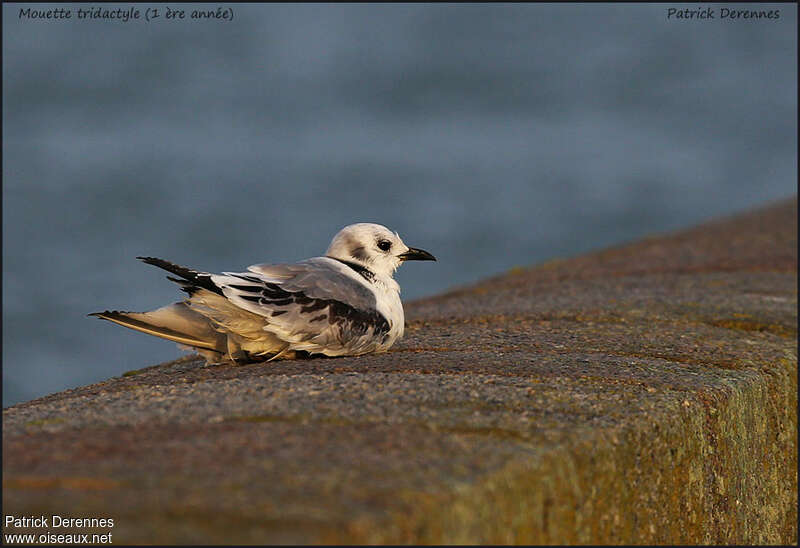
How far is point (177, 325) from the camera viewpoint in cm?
525

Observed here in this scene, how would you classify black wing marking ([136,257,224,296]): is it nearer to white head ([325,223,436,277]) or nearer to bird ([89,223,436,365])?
bird ([89,223,436,365])

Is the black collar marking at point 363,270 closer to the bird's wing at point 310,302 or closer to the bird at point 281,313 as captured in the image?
the bird at point 281,313

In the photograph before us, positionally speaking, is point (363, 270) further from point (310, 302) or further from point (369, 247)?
point (310, 302)

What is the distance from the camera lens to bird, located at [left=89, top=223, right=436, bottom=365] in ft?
16.3

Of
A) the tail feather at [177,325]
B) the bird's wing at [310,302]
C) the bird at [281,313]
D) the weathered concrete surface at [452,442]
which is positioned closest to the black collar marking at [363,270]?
the bird at [281,313]

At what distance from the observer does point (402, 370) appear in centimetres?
481

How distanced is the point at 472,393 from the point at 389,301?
1369 mm

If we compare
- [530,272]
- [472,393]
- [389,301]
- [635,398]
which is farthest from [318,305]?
[530,272]

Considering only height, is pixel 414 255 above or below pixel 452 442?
above

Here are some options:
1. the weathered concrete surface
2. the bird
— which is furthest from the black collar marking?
the weathered concrete surface

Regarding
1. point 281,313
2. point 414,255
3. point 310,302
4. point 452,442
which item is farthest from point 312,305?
point 452,442

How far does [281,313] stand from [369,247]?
33.9 inches

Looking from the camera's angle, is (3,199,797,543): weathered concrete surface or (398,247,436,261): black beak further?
(398,247,436,261): black beak

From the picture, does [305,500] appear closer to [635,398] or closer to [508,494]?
[508,494]
